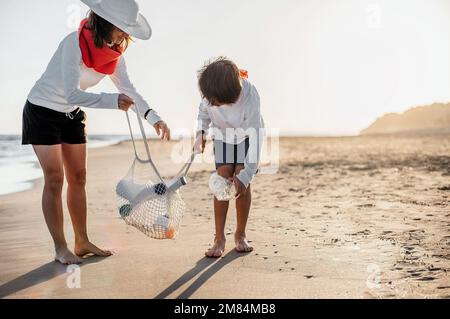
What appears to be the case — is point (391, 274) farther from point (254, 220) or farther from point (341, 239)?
point (254, 220)

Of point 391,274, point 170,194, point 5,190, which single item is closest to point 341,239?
point 391,274

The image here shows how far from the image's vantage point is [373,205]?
237 inches

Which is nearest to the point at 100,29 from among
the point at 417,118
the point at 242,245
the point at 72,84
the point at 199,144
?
the point at 72,84

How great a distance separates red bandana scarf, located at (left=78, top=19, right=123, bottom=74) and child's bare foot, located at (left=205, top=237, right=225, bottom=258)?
1413 mm

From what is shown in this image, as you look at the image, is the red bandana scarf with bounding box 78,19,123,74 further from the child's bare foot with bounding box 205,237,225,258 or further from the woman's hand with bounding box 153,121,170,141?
the child's bare foot with bounding box 205,237,225,258

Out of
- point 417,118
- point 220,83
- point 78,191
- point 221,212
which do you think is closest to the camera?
point 220,83

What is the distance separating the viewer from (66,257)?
3.77 metres

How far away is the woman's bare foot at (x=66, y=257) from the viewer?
3758 mm

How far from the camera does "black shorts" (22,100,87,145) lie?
11.8 ft

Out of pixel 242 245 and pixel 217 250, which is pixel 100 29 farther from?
pixel 242 245

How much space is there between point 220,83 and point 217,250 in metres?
1.15

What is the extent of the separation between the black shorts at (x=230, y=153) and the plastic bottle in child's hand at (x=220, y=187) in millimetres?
248

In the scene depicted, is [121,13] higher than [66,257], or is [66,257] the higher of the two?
[121,13]

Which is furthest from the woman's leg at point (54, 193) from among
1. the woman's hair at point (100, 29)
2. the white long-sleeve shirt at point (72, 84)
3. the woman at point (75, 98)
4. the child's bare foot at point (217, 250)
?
the child's bare foot at point (217, 250)
